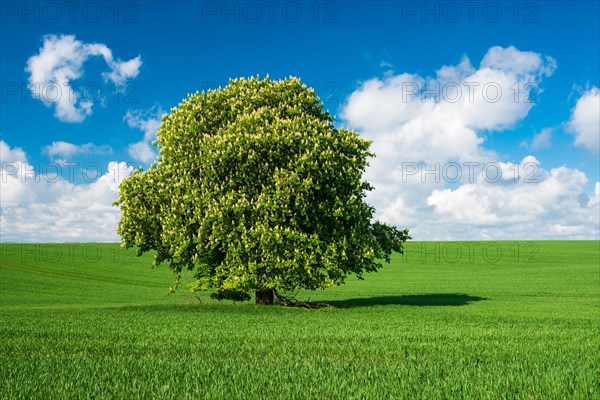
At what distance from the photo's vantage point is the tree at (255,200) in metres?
28.4

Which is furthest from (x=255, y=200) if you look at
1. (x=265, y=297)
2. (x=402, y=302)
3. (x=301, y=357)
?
(x=301, y=357)

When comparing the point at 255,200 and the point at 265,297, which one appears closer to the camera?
the point at 255,200

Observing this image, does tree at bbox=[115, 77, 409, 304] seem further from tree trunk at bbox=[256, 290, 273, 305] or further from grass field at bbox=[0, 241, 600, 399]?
grass field at bbox=[0, 241, 600, 399]

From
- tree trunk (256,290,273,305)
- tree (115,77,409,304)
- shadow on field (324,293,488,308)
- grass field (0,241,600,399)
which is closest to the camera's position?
grass field (0,241,600,399)

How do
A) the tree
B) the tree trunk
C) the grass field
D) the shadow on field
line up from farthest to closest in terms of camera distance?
the shadow on field, the tree trunk, the tree, the grass field

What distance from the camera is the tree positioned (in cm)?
2842

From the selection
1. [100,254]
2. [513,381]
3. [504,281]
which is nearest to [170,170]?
[513,381]

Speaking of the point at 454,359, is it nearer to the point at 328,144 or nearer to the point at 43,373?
the point at 43,373

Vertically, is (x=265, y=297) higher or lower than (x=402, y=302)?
higher

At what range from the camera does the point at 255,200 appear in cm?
2920

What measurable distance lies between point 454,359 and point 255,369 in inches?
192

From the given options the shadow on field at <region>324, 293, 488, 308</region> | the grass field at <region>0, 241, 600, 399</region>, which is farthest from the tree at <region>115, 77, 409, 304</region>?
the shadow on field at <region>324, 293, 488, 308</region>

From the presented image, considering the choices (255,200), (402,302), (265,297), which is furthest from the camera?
(402,302)

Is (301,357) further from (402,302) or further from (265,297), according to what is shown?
(402,302)
